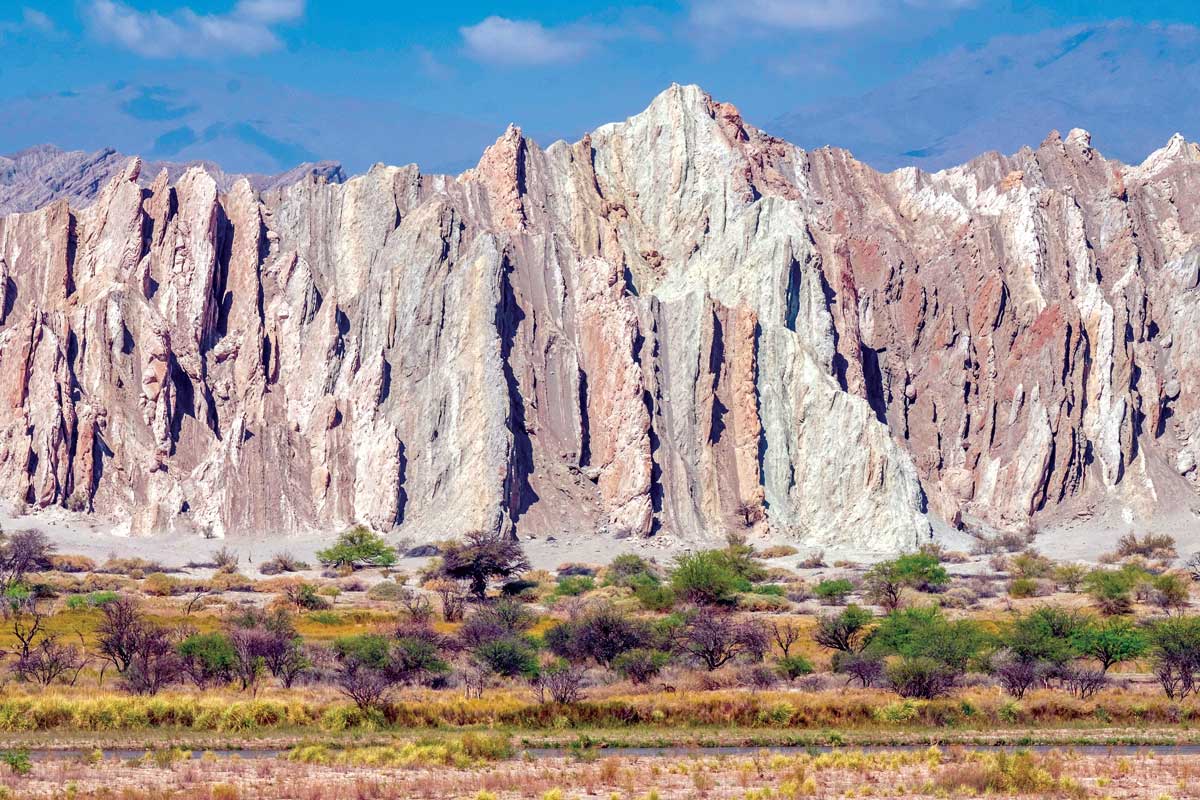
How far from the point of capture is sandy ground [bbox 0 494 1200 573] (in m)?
79.0

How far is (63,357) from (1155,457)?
60.8m

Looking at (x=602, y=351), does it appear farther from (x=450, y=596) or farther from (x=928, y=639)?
(x=928, y=639)

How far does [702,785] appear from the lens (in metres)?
30.3

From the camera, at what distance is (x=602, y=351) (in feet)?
296

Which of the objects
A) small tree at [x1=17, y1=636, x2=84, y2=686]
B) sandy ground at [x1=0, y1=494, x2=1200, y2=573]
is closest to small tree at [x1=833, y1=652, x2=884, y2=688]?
small tree at [x1=17, y1=636, x2=84, y2=686]

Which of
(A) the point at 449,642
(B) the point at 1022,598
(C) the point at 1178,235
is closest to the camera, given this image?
(A) the point at 449,642

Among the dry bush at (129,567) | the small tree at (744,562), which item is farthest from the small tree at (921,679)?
the dry bush at (129,567)

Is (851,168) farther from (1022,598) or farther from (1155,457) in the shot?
(1022,598)

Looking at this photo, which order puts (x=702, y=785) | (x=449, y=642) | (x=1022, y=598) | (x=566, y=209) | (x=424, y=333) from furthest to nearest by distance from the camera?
(x=566, y=209)
(x=424, y=333)
(x=1022, y=598)
(x=449, y=642)
(x=702, y=785)

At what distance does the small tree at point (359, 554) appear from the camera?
77.6 meters

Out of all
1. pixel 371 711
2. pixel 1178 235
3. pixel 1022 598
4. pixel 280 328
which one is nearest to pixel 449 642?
pixel 371 711

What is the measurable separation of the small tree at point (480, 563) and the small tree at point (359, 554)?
15.1ft

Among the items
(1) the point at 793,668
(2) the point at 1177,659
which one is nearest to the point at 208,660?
(1) the point at 793,668

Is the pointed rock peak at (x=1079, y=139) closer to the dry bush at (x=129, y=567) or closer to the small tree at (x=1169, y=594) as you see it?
the small tree at (x=1169, y=594)
